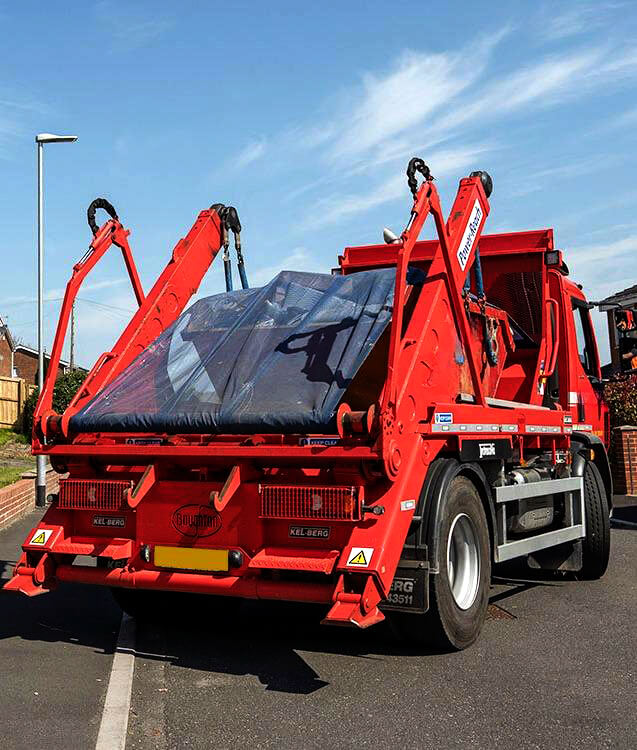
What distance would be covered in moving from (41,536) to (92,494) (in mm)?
475

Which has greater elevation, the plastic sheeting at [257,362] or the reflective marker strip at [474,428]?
the plastic sheeting at [257,362]

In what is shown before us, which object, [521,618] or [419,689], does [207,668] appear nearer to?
[419,689]

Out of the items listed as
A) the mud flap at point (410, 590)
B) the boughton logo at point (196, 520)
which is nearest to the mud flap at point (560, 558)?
the mud flap at point (410, 590)

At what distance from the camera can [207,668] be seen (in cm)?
575

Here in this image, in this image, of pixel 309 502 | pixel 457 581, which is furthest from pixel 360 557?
pixel 457 581

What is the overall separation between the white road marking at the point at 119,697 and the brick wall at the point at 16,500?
642 cm

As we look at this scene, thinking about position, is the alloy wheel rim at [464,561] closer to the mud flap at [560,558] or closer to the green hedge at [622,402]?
the mud flap at [560,558]

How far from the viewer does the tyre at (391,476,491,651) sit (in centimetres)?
574

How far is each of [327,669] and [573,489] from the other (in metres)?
3.49

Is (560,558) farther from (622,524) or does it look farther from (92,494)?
(622,524)

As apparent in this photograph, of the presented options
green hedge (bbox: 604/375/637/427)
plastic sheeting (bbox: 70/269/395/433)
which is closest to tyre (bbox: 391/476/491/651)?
plastic sheeting (bbox: 70/269/395/433)

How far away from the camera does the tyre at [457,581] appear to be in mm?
5742

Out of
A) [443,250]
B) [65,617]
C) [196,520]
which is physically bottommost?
[65,617]

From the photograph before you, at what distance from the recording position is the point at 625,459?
53.3 ft
